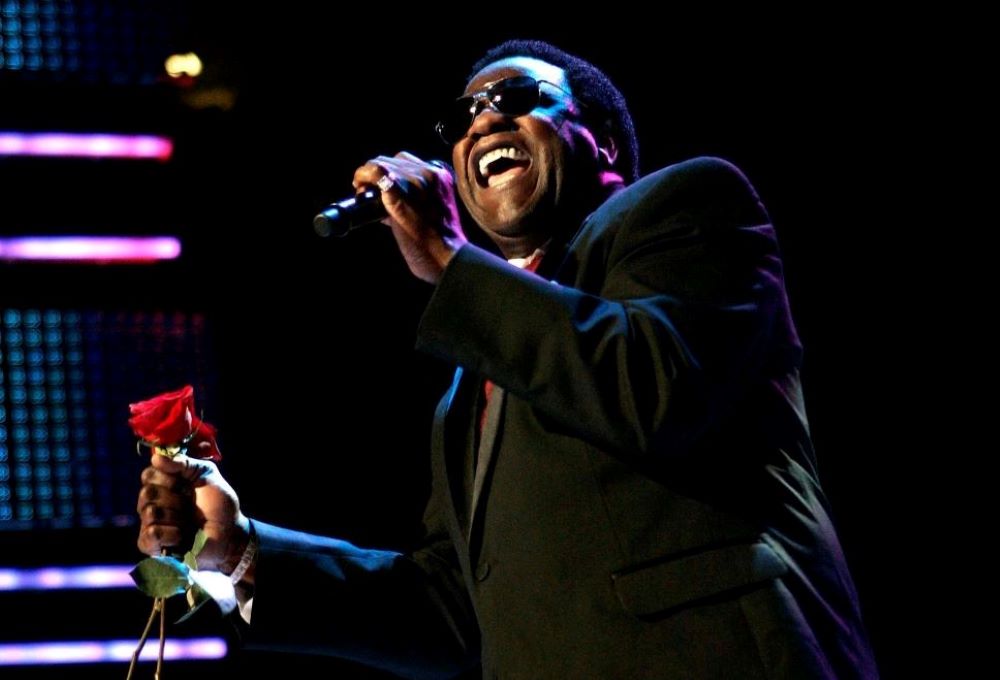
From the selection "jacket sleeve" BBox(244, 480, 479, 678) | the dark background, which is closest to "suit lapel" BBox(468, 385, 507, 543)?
"jacket sleeve" BBox(244, 480, 479, 678)

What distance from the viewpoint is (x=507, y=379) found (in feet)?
5.45

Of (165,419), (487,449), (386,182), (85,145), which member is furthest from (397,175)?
(85,145)

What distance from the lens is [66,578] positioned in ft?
9.66

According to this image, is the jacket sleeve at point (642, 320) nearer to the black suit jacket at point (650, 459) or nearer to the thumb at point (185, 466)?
the black suit jacket at point (650, 459)

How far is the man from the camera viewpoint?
1630mm

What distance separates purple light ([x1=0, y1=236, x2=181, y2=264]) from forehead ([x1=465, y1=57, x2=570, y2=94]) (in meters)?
1.04

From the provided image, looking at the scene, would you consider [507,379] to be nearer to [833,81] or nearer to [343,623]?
[343,623]

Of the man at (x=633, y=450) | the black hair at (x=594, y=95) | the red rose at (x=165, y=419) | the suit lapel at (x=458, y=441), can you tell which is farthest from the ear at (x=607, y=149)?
the red rose at (x=165, y=419)

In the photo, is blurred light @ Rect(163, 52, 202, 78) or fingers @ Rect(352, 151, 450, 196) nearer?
fingers @ Rect(352, 151, 450, 196)

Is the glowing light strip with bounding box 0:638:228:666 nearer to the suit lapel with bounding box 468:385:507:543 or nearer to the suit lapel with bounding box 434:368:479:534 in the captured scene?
the suit lapel with bounding box 434:368:479:534

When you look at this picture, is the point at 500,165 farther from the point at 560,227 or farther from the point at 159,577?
the point at 159,577

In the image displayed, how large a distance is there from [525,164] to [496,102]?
0.38 ft

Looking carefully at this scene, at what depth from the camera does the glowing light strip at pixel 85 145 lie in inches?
120

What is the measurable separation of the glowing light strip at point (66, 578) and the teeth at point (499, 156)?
1.28 metres
